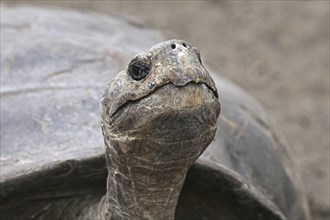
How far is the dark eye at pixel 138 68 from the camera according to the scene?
244 cm

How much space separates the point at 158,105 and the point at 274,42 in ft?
15.1

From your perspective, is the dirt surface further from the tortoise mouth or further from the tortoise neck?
the tortoise mouth

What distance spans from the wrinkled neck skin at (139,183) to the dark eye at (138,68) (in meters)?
0.17

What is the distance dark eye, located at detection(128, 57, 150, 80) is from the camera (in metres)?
2.44

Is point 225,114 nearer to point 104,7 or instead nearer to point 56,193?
point 56,193

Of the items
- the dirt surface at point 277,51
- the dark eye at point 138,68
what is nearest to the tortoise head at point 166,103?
the dark eye at point 138,68

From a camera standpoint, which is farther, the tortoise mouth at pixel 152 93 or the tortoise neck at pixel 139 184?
the tortoise neck at pixel 139 184

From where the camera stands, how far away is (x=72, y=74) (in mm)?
3439

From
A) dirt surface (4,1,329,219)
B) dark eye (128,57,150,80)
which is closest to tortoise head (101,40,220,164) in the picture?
dark eye (128,57,150,80)

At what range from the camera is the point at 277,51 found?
6754 millimetres

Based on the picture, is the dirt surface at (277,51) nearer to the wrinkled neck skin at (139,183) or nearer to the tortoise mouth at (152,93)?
the wrinkled neck skin at (139,183)

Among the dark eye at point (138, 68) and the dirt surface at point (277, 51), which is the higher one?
the dark eye at point (138, 68)

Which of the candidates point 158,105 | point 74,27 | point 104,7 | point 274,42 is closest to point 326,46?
point 274,42

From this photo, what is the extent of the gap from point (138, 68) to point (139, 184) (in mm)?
380
